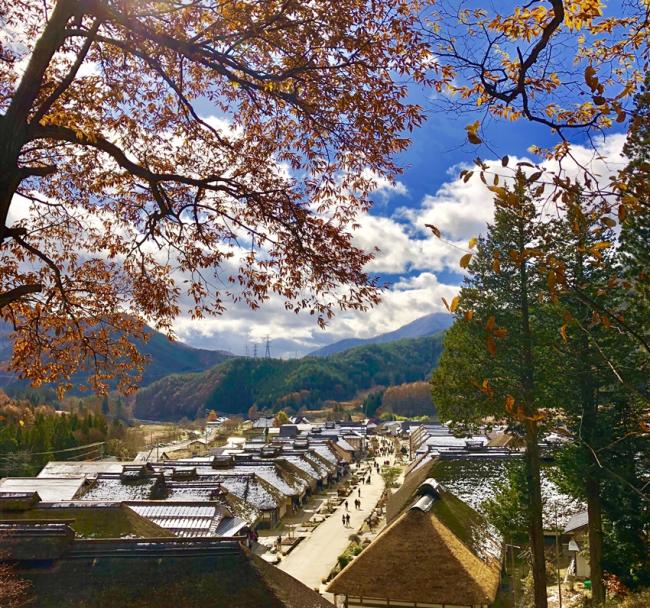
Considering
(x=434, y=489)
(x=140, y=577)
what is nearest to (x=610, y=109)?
(x=140, y=577)

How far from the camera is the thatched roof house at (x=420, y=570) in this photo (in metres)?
17.2

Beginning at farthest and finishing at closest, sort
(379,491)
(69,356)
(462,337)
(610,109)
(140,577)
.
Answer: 1. (379,491)
2. (462,337)
3. (140,577)
4. (69,356)
5. (610,109)

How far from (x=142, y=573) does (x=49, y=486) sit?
71.0 ft

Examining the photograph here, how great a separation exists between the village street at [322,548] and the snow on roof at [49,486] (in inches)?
502

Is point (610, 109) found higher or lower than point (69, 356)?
higher

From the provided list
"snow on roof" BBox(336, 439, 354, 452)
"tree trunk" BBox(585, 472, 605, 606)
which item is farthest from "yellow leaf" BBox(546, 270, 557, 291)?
"snow on roof" BBox(336, 439, 354, 452)

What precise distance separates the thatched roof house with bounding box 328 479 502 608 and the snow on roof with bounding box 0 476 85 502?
19.4m

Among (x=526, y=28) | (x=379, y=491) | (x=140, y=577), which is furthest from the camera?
(x=379, y=491)

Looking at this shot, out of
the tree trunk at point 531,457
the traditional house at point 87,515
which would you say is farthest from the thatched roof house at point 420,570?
the traditional house at point 87,515

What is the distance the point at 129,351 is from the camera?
26.5ft

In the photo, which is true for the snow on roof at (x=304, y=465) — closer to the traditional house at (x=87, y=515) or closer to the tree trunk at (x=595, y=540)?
the traditional house at (x=87, y=515)

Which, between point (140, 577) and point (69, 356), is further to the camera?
point (140, 577)

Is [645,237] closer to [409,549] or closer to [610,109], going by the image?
[409,549]

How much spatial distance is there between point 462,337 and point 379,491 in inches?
1316
